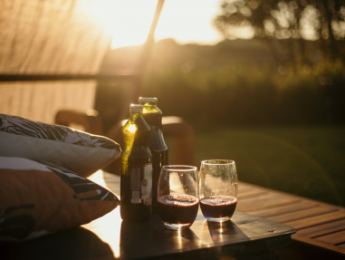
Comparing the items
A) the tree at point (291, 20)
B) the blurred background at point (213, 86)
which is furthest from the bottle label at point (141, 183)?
the tree at point (291, 20)

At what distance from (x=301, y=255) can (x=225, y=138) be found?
21.3 ft

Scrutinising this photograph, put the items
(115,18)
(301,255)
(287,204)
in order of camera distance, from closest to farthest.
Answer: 1. (301,255)
2. (287,204)
3. (115,18)

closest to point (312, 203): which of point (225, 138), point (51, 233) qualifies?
point (51, 233)

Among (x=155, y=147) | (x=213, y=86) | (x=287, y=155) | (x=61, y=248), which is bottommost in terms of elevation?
(x=287, y=155)

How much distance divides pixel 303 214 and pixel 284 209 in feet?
0.38

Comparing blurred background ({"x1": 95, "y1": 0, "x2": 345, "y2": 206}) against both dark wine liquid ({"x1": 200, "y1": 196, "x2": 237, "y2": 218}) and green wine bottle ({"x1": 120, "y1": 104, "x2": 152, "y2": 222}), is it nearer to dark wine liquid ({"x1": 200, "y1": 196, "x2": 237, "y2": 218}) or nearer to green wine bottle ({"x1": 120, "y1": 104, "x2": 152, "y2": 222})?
green wine bottle ({"x1": 120, "y1": 104, "x2": 152, "y2": 222})

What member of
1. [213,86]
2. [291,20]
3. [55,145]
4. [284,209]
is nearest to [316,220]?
[284,209]

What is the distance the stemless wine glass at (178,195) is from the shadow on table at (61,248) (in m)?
0.19

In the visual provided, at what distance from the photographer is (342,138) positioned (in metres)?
7.78

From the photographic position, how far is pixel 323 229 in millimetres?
1660

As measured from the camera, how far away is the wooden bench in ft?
4.81

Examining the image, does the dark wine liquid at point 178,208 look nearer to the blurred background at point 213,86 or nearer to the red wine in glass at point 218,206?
the red wine in glass at point 218,206

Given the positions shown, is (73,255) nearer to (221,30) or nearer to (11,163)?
(11,163)

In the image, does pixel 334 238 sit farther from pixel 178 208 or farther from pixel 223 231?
pixel 178 208
